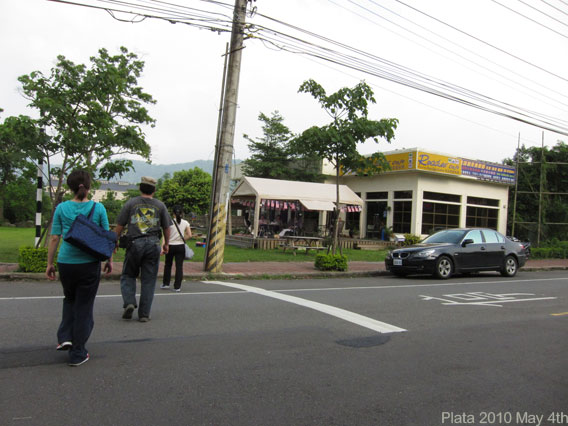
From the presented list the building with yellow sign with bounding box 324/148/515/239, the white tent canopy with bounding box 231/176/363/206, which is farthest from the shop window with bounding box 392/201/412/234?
the white tent canopy with bounding box 231/176/363/206

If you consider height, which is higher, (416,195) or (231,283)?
(416,195)

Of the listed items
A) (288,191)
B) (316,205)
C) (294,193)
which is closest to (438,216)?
(316,205)

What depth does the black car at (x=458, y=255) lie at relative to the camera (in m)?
12.5

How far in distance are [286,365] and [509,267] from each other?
11.9m

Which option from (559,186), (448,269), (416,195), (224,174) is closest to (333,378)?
(224,174)

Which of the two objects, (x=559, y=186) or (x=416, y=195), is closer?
(x=416, y=195)

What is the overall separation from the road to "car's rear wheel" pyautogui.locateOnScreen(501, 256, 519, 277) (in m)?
6.22

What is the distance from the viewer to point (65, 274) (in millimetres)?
4262

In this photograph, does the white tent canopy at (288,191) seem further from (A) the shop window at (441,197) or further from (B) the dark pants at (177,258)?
(B) the dark pants at (177,258)

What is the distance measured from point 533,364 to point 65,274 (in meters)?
4.83

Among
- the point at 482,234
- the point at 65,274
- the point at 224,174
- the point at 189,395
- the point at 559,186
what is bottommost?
the point at 189,395

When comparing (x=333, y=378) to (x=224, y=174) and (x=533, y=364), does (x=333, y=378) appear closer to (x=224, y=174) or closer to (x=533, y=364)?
(x=533, y=364)

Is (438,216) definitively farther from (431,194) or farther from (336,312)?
(336,312)

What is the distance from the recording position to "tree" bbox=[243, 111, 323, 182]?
32.9 m
